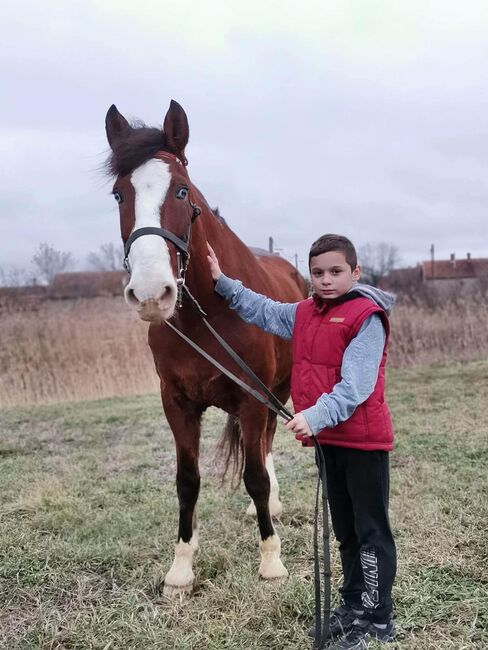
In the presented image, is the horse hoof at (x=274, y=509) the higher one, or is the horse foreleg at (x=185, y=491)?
the horse foreleg at (x=185, y=491)

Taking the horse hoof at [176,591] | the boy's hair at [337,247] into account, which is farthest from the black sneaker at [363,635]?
the boy's hair at [337,247]

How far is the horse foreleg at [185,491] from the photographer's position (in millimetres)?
2822

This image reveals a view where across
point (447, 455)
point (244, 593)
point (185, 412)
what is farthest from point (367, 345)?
point (447, 455)

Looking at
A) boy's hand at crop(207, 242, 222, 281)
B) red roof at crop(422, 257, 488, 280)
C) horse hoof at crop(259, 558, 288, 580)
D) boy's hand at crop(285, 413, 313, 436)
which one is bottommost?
horse hoof at crop(259, 558, 288, 580)

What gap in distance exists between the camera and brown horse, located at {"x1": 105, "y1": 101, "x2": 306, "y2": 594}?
6.95ft

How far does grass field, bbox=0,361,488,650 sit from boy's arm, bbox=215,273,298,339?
1258 mm

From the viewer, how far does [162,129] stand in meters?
2.54

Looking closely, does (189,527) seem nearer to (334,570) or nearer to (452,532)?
(334,570)

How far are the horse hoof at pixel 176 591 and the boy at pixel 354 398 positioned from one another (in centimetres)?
81

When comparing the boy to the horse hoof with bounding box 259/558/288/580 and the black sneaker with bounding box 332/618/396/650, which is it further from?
the horse hoof with bounding box 259/558/288/580

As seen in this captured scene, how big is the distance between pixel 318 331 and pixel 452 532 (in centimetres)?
180

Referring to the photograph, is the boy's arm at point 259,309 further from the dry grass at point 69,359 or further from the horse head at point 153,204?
the dry grass at point 69,359

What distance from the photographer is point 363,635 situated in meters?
2.21

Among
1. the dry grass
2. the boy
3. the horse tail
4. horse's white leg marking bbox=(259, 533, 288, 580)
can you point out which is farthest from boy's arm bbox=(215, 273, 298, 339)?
the dry grass
